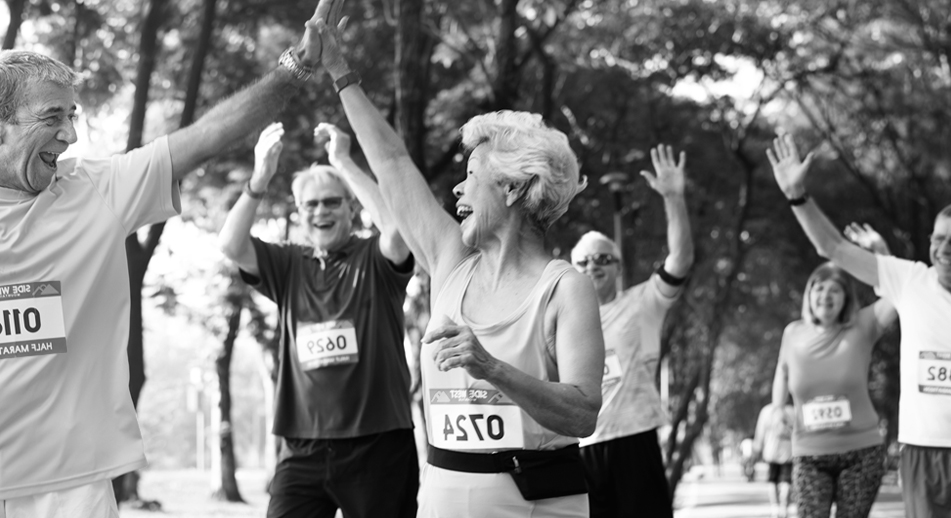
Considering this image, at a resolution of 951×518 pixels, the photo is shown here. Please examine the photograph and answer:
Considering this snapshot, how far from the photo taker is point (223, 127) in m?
3.53

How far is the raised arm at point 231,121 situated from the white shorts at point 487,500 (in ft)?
3.96

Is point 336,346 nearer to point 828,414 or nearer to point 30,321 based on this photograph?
point 30,321

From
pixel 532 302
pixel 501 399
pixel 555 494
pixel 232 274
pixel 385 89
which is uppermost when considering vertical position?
pixel 385 89

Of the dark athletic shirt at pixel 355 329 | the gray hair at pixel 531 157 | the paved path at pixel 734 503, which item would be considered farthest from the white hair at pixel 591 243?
the paved path at pixel 734 503

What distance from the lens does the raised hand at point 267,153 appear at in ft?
16.4

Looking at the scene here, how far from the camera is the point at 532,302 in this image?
3.29 m

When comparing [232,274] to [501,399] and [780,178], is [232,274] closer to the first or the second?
[780,178]

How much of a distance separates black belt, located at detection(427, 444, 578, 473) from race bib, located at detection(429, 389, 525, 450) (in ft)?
0.09

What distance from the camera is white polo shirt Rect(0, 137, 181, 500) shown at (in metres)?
3.25

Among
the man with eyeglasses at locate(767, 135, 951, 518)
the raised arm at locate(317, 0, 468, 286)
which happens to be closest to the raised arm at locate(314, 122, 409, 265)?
the raised arm at locate(317, 0, 468, 286)

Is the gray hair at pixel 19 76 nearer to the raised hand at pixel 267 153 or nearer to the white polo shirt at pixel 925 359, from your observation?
the raised hand at pixel 267 153

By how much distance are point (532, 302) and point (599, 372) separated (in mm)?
284

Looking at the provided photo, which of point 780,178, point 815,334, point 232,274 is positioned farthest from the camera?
point 232,274

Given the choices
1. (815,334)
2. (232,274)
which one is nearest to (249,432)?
(232,274)
